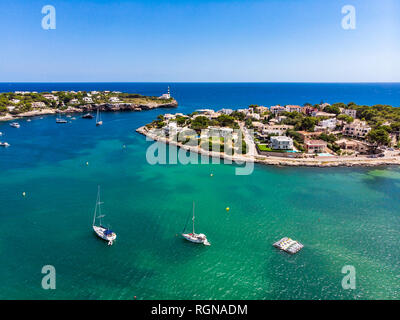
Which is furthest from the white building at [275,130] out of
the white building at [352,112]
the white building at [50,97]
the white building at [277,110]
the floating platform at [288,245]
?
the white building at [50,97]

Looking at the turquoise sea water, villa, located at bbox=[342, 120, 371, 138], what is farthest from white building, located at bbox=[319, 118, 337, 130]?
the turquoise sea water

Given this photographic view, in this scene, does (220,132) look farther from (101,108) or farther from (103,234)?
(101,108)

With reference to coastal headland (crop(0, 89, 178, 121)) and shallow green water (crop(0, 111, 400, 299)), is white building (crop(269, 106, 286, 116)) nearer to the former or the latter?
shallow green water (crop(0, 111, 400, 299))

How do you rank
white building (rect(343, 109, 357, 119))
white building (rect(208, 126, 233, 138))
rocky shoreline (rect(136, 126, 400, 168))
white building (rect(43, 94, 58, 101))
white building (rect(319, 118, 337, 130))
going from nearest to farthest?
rocky shoreline (rect(136, 126, 400, 168)), white building (rect(208, 126, 233, 138)), white building (rect(319, 118, 337, 130)), white building (rect(343, 109, 357, 119)), white building (rect(43, 94, 58, 101))

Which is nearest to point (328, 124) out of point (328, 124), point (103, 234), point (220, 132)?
point (328, 124)

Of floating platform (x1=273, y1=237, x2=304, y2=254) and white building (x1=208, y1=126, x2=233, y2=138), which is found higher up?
white building (x1=208, y1=126, x2=233, y2=138)

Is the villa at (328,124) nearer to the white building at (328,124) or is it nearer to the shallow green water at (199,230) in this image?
the white building at (328,124)
